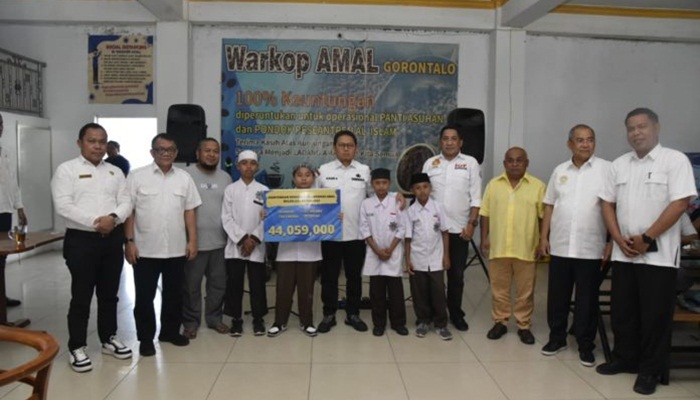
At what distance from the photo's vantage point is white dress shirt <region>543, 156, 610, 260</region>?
11.4 feet

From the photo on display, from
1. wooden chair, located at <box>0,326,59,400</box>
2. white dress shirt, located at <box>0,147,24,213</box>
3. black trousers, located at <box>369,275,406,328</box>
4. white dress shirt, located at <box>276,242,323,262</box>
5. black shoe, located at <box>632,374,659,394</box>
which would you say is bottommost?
black shoe, located at <box>632,374,659,394</box>

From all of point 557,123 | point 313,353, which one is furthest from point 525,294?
point 557,123

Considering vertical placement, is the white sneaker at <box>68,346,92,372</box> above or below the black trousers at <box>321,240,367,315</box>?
below

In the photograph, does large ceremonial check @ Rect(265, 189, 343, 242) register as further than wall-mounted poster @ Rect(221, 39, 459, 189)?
No

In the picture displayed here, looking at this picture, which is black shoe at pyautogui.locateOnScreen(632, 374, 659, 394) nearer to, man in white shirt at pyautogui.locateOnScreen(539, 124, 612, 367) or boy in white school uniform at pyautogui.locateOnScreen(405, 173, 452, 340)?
man in white shirt at pyautogui.locateOnScreen(539, 124, 612, 367)

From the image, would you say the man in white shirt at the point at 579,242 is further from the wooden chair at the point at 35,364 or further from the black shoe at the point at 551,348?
the wooden chair at the point at 35,364

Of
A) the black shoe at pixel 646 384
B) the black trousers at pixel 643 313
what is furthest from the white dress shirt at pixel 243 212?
the black shoe at pixel 646 384

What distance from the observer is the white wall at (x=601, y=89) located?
7406 millimetres

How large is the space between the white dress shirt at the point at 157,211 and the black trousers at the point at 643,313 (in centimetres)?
291

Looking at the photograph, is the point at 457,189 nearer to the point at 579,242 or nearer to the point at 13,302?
the point at 579,242

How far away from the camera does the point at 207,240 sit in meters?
3.93

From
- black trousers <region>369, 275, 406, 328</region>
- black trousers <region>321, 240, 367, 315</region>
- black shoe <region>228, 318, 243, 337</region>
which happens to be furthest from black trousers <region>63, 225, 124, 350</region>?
black trousers <region>369, 275, 406, 328</region>

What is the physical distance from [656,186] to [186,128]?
13.4 ft

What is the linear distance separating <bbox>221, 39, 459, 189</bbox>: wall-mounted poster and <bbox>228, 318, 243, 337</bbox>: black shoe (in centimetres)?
339
